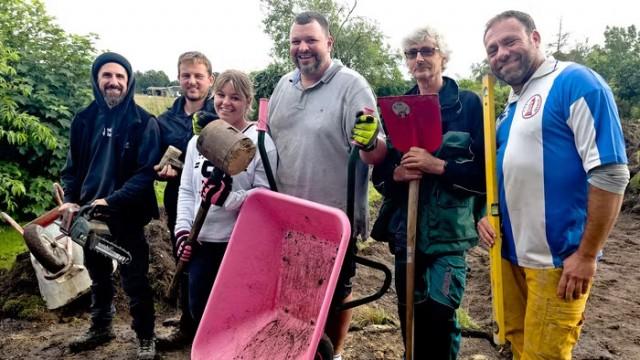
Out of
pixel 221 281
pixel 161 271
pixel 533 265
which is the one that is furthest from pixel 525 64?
pixel 161 271

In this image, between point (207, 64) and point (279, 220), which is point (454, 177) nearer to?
point (279, 220)

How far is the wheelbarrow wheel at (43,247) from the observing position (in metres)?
2.65

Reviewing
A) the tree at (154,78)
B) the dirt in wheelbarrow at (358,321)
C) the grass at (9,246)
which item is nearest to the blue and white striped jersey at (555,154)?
the dirt in wheelbarrow at (358,321)

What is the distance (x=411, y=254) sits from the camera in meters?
2.00

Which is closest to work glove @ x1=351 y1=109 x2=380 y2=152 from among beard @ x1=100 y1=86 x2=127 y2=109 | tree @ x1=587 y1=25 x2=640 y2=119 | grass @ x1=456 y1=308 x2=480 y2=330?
beard @ x1=100 y1=86 x2=127 y2=109

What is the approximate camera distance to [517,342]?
2037 mm

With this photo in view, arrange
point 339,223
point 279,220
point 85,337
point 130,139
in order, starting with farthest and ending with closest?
1. point 85,337
2. point 130,139
3. point 279,220
4. point 339,223

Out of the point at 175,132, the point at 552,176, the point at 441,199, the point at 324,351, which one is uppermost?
the point at 175,132

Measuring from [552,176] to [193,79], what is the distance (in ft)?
6.23

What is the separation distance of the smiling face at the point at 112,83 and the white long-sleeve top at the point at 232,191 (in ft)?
2.24

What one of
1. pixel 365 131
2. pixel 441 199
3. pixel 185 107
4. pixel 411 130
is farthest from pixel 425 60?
pixel 185 107

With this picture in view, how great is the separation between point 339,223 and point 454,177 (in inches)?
20.7

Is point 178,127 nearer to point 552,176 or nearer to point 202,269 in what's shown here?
point 202,269

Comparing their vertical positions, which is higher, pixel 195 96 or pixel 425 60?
pixel 425 60
